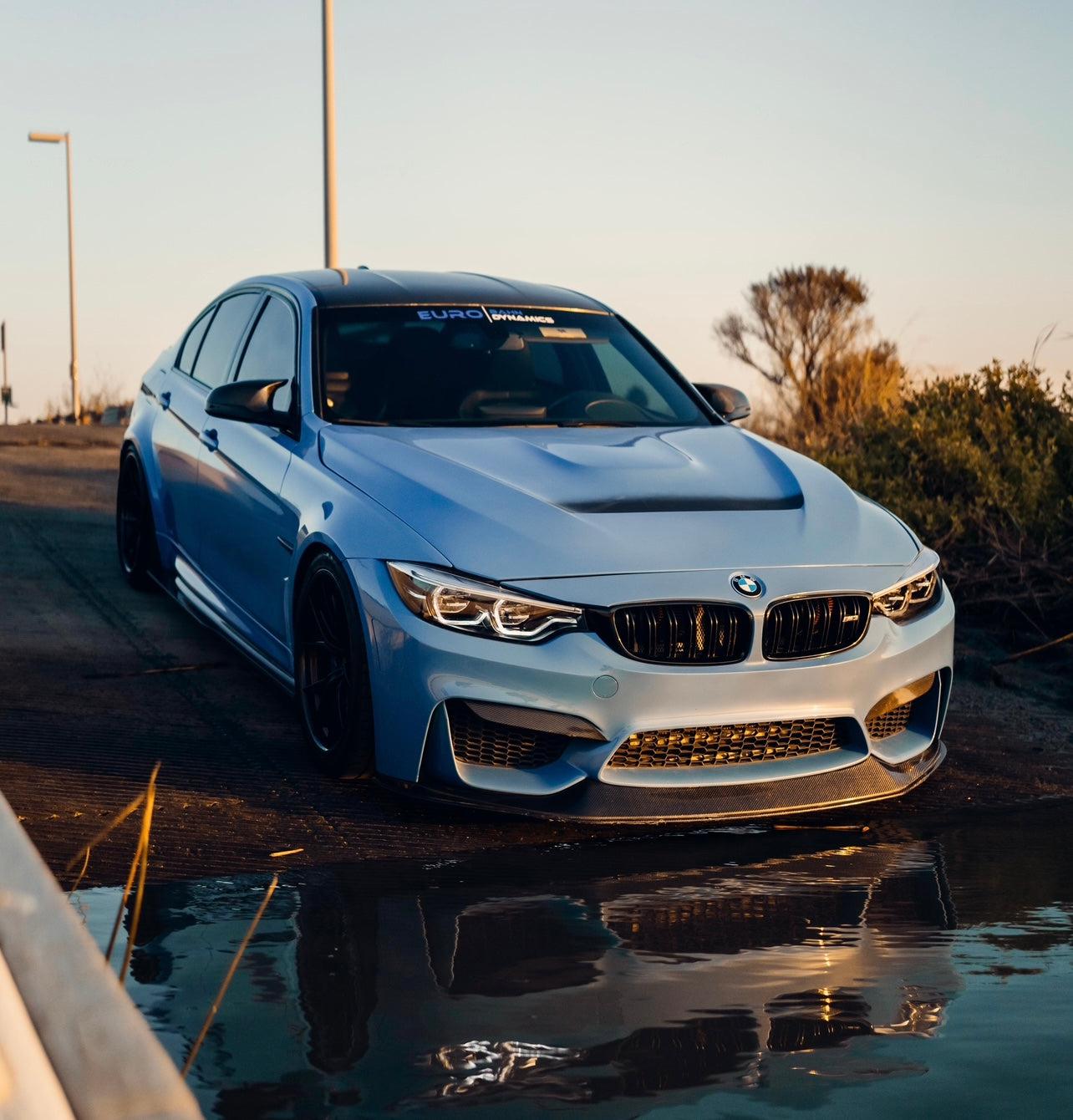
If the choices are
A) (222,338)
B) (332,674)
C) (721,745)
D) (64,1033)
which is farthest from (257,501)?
(64,1033)

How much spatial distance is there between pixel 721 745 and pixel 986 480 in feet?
18.9

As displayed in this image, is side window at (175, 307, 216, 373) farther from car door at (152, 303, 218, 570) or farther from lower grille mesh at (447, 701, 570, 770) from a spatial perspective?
lower grille mesh at (447, 701, 570, 770)

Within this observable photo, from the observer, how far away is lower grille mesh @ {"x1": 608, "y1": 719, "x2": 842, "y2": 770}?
4.57 metres

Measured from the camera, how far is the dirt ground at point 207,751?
465 centimetres

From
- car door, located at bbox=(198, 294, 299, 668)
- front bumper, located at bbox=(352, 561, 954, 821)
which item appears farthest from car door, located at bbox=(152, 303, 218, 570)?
front bumper, located at bbox=(352, 561, 954, 821)

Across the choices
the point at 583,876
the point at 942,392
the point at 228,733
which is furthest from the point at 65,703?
the point at 942,392

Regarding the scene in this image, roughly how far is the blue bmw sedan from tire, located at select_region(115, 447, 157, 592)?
1.87m

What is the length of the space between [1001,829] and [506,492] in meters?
1.84

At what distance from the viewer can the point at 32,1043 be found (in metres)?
1.70

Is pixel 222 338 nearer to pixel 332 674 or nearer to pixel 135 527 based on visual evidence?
pixel 135 527

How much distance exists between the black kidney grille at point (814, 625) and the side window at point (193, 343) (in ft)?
13.1

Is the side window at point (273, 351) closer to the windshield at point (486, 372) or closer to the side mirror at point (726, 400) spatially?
the windshield at point (486, 372)

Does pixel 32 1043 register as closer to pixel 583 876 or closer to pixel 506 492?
pixel 583 876

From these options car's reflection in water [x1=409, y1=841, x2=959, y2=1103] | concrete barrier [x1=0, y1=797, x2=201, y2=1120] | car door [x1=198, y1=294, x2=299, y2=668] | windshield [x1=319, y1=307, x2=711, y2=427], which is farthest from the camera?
windshield [x1=319, y1=307, x2=711, y2=427]
